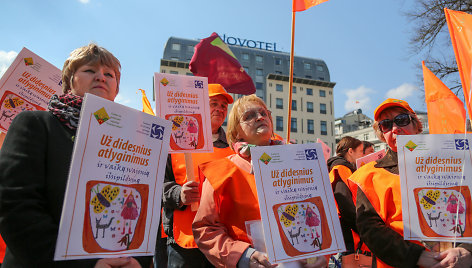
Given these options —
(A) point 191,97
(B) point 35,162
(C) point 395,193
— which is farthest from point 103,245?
(C) point 395,193

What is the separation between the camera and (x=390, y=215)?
2.19 metres

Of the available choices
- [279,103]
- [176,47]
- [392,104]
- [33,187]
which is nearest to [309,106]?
[279,103]

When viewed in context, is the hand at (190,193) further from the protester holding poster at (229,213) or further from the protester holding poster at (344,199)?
the protester holding poster at (344,199)

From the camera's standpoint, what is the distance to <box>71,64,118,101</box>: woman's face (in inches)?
68.5

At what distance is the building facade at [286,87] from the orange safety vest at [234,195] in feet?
143

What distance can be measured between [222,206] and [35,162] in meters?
1.03

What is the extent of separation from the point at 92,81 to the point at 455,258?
219 centimetres

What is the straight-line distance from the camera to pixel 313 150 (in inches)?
77.0

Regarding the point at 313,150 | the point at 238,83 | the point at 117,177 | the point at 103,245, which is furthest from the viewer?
the point at 238,83

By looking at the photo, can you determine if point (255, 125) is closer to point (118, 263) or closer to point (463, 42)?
point (118, 263)

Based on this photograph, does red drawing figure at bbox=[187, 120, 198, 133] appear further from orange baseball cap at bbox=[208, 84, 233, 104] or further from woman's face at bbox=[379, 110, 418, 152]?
woman's face at bbox=[379, 110, 418, 152]

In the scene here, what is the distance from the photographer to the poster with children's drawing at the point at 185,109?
99.3 inches

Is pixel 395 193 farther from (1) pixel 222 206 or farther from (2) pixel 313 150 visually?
(1) pixel 222 206

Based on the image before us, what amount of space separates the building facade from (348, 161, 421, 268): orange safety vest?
43.1 meters
